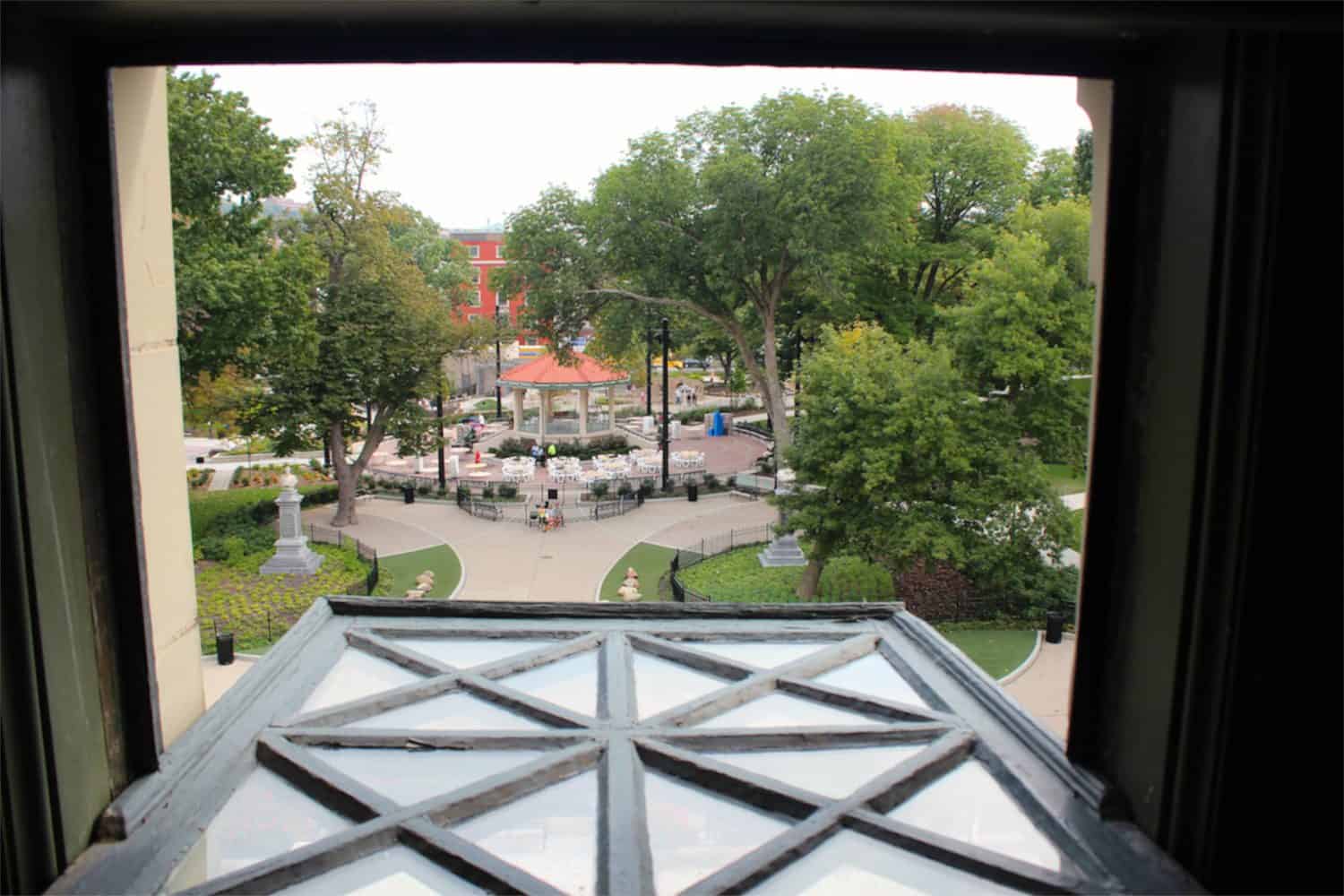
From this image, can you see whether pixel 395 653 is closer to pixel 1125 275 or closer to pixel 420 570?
pixel 1125 275

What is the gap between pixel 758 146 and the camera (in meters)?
28.5

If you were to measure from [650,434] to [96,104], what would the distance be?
37862 mm

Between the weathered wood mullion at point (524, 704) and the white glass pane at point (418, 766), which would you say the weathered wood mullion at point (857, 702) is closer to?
the weathered wood mullion at point (524, 704)

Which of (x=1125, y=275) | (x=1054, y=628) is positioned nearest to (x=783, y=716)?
(x=1125, y=275)

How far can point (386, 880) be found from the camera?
238 centimetres

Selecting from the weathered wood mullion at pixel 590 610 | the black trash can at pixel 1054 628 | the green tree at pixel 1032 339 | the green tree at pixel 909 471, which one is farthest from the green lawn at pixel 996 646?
the weathered wood mullion at pixel 590 610

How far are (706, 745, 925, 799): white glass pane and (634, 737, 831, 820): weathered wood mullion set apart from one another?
0.10 m

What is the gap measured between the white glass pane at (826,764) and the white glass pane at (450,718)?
0.71 metres

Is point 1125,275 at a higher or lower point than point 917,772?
higher

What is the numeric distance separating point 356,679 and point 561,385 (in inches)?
1284

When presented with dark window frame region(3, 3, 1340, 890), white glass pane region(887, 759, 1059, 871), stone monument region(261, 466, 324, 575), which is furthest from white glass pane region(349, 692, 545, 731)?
stone monument region(261, 466, 324, 575)

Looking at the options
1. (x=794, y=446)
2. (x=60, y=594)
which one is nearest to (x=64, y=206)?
(x=60, y=594)

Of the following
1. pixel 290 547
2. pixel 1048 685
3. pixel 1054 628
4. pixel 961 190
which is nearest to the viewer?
pixel 1048 685

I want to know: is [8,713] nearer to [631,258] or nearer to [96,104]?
[96,104]
